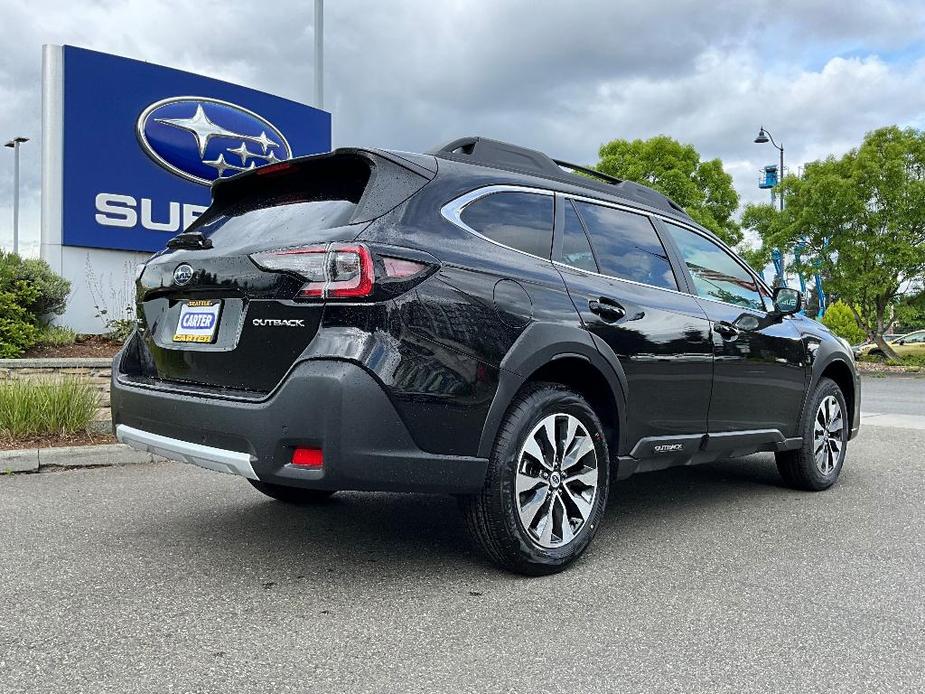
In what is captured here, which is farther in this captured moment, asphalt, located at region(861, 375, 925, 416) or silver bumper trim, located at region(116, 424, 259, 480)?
asphalt, located at region(861, 375, 925, 416)

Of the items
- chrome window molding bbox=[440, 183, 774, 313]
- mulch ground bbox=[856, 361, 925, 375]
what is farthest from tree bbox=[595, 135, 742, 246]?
chrome window molding bbox=[440, 183, 774, 313]

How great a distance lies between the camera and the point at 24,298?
379 inches

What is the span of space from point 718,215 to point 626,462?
3414 centimetres

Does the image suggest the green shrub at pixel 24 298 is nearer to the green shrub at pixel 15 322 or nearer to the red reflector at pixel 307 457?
the green shrub at pixel 15 322

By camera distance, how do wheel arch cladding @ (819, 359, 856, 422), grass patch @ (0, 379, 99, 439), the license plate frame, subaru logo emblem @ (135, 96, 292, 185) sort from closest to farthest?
the license plate frame → wheel arch cladding @ (819, 359, 856, 422) → grass patch @ (0, 379, 99, 439) → subaru logo emblem @ (135, 96, 292, 185)

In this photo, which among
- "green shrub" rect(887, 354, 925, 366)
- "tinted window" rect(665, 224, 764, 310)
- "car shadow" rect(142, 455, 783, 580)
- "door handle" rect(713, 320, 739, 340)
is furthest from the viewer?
"green shrub" rect(887, 354, 925, 366)

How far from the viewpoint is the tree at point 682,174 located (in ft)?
115

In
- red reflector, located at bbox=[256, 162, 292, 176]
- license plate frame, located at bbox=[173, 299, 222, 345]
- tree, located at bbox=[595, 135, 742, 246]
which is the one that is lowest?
license plate frame, located at bbox=[173, 299, 222, 345]

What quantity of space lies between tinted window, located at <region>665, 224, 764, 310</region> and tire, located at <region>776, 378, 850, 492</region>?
0.87 m

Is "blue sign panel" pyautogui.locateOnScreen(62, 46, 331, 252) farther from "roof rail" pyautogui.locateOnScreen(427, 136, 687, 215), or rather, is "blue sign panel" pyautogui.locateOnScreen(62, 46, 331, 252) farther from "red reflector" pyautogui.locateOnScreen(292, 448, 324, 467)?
"red reflector" pyautogui.locateOnScreen(292, 448, 324, 467)

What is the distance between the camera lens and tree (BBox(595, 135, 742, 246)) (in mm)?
34906

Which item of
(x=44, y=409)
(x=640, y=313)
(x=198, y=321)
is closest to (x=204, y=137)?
(x=44, y=409)

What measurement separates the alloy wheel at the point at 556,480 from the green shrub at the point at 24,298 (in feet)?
24.1

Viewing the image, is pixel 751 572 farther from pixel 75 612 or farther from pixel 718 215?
pixel 718 215
